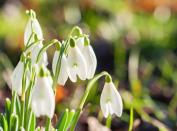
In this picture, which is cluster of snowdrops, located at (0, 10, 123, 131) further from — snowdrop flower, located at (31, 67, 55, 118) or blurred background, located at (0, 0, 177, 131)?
blurred background, located at (0, 0, 177, 131)

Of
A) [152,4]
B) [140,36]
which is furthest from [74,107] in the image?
[152,4]

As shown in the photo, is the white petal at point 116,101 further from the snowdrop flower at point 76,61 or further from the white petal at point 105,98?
the snowdrop flower at point 76,61

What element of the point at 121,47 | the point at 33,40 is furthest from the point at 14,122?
the point at 121,47

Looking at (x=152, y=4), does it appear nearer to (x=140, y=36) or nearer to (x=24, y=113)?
(x=140, y=36)

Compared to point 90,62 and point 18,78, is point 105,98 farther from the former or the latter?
point 18,78

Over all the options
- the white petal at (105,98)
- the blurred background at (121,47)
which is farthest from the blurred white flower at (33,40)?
the blurred background at (121,47)
